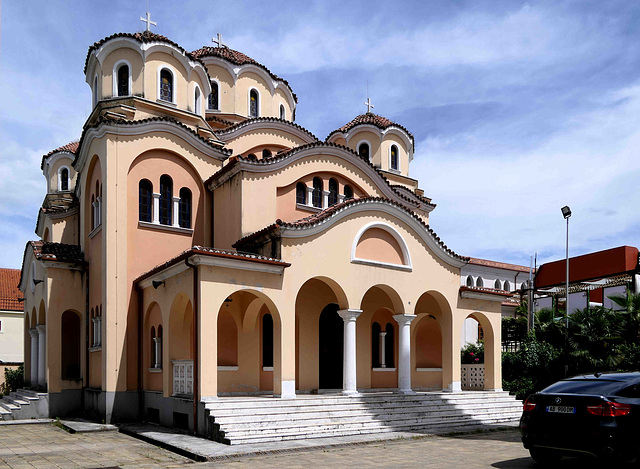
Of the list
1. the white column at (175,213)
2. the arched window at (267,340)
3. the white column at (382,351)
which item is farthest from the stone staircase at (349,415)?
the white column at (175,213)

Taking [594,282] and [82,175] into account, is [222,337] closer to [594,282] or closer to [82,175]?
[82,175]

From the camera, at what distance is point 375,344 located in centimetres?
2133

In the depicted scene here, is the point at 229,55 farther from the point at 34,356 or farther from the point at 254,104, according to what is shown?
the point at 34,356

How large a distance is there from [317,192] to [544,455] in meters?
12.5

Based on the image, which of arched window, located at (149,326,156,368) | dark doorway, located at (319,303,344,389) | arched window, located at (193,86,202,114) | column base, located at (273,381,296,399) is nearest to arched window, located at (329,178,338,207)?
dark doorway, located at (319,303,344,389)

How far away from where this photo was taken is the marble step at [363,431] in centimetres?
1309

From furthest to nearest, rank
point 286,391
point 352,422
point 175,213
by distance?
point 175,213 < point 286,391 < point 352,422

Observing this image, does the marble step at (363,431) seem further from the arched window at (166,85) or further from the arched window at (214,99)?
the arched window at (214,99)

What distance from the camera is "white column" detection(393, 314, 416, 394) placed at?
18.5 metres

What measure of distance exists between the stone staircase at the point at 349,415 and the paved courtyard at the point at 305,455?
1199 millimetres

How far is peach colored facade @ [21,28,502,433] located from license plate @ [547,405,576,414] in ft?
24.9

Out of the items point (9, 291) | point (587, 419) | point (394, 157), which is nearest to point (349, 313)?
point (587, 419)

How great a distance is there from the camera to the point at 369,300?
818 inches

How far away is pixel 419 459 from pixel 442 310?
30.4ft
